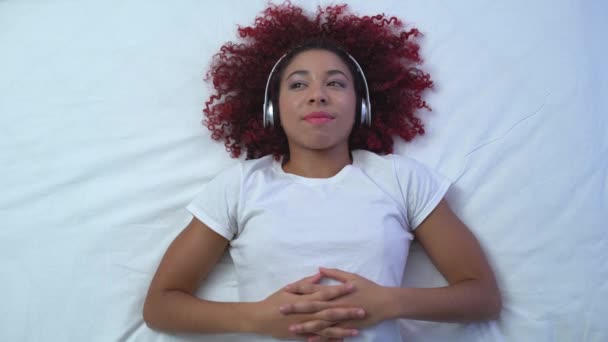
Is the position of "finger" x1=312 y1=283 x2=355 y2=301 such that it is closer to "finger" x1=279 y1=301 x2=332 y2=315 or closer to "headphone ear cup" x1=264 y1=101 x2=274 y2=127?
"finger" x1=279 y1=301 x2=332 y2=315

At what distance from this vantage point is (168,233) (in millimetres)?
1110

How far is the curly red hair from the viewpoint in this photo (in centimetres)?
122

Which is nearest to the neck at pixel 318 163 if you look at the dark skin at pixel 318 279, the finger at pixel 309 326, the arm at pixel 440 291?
the dark skin at pixel 318 279

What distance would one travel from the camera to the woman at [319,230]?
913 millimetres

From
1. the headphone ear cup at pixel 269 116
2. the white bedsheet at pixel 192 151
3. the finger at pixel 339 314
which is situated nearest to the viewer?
the finger at pixel 339 314

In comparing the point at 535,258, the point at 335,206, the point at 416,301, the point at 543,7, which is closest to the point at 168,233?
the point at 335,206

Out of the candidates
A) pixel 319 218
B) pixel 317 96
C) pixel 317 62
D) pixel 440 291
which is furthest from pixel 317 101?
pixel 440 291

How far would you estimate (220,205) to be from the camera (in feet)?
3.42

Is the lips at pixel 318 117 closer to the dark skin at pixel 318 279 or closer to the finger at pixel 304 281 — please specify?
the dark skin at pixel 318 279

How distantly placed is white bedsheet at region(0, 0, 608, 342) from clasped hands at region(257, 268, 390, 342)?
0.56ft

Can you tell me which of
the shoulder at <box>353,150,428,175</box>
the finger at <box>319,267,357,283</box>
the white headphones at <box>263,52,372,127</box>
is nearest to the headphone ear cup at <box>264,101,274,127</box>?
the white headphones at <box>263,52,372,127</box>

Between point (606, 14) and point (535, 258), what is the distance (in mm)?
668

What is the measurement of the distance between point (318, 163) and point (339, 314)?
0.35 metres

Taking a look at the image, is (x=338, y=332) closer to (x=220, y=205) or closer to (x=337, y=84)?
(x=220, y=205)
